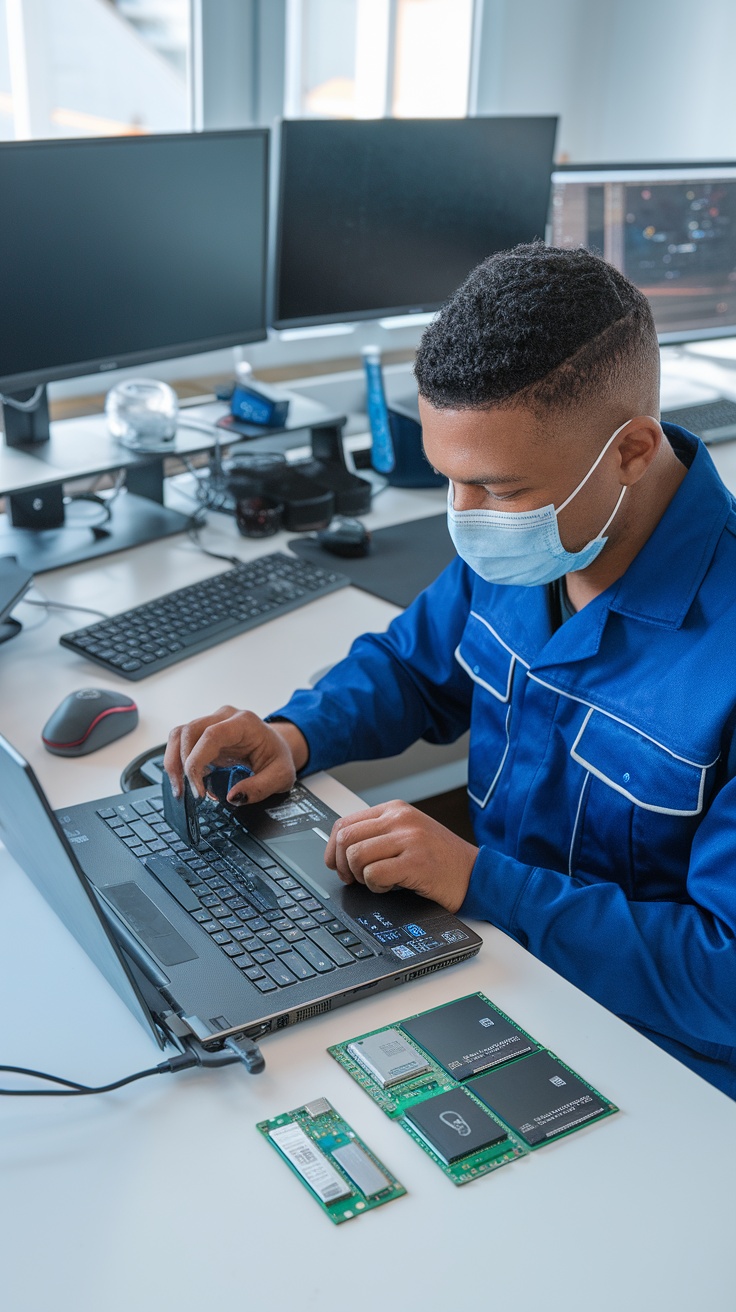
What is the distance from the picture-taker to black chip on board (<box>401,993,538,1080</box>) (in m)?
0.83

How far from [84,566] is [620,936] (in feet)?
3.34

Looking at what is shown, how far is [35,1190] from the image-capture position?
73cm

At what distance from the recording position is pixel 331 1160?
75 cm

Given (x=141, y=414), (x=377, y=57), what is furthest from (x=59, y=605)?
(x=377, y=57)

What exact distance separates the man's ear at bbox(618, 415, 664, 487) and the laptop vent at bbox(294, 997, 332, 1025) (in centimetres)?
52

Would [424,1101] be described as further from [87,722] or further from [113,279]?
[113,279]

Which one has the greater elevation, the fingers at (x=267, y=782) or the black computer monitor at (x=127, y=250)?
the black computer monitor at (x=127, y=250)

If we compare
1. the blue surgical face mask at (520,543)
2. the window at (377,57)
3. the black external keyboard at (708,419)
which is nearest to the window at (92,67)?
the window at (377,57)

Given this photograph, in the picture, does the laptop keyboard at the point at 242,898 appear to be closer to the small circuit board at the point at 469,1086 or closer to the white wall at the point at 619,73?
the small circuit board at the point at 469,1086

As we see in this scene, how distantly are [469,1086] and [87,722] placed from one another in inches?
23.4

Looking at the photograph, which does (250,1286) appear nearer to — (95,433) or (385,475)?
(95,433)

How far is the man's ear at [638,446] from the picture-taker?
41.0 inches

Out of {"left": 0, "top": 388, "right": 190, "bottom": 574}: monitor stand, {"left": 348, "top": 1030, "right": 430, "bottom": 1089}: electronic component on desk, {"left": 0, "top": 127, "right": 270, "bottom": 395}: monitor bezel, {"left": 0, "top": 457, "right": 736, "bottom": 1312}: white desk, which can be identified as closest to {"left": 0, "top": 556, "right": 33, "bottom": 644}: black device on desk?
{"left": 0, "top": 388, "right": 190, "bottom": 574}: monitor stand

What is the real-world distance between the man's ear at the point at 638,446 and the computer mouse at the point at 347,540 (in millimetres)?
738
